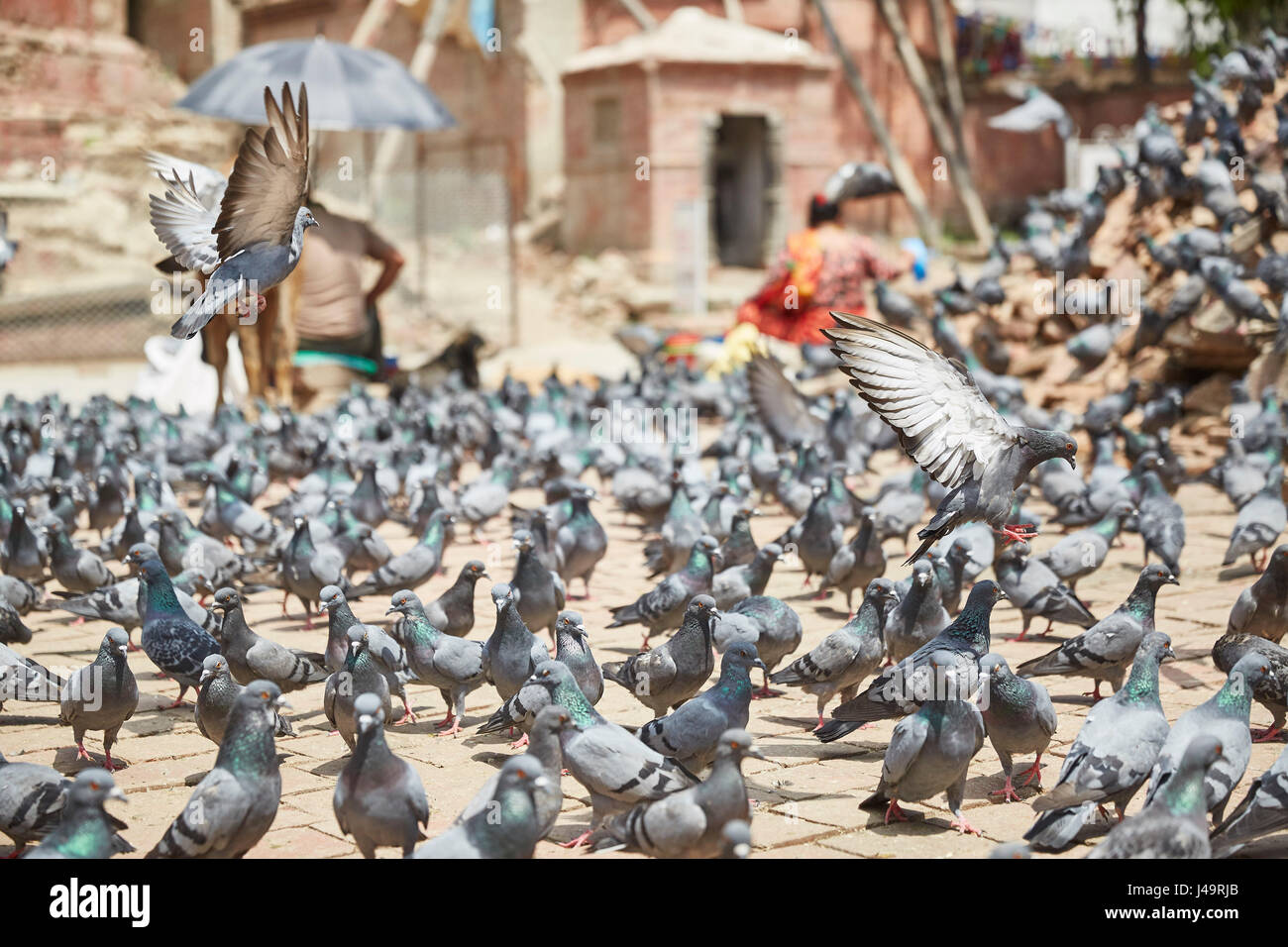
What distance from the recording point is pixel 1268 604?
5.52m

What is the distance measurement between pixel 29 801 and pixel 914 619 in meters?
3.20

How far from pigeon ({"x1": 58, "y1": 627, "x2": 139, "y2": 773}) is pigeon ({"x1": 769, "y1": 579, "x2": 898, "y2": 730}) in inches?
87.6

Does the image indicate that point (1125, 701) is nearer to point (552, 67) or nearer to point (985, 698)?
point (985, 698)

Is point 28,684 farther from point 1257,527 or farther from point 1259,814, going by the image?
point 1257,527

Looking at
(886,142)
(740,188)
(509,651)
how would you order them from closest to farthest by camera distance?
(509,651) → (886,142) → (740,188)

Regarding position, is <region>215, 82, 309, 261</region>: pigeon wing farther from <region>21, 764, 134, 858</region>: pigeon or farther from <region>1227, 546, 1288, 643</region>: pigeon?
<region>1227, 546, 1288, 643</region>: pigeon

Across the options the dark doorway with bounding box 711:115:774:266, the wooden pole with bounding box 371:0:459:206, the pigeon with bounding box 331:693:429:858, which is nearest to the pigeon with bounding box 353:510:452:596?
the pigeon with bounding box 331:693:429:858

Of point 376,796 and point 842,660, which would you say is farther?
point 842,660

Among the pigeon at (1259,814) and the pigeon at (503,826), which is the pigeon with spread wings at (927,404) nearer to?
the pigeon at (1259,814)

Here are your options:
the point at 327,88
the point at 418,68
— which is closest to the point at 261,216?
the point at 327,88

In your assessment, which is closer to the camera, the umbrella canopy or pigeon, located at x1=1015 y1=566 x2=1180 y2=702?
pigeon, located at x1=1015 y1=566 x2=1180 y2=702

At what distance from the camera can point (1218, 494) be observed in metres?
9.97

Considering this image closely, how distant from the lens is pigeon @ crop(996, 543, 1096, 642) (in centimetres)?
603
